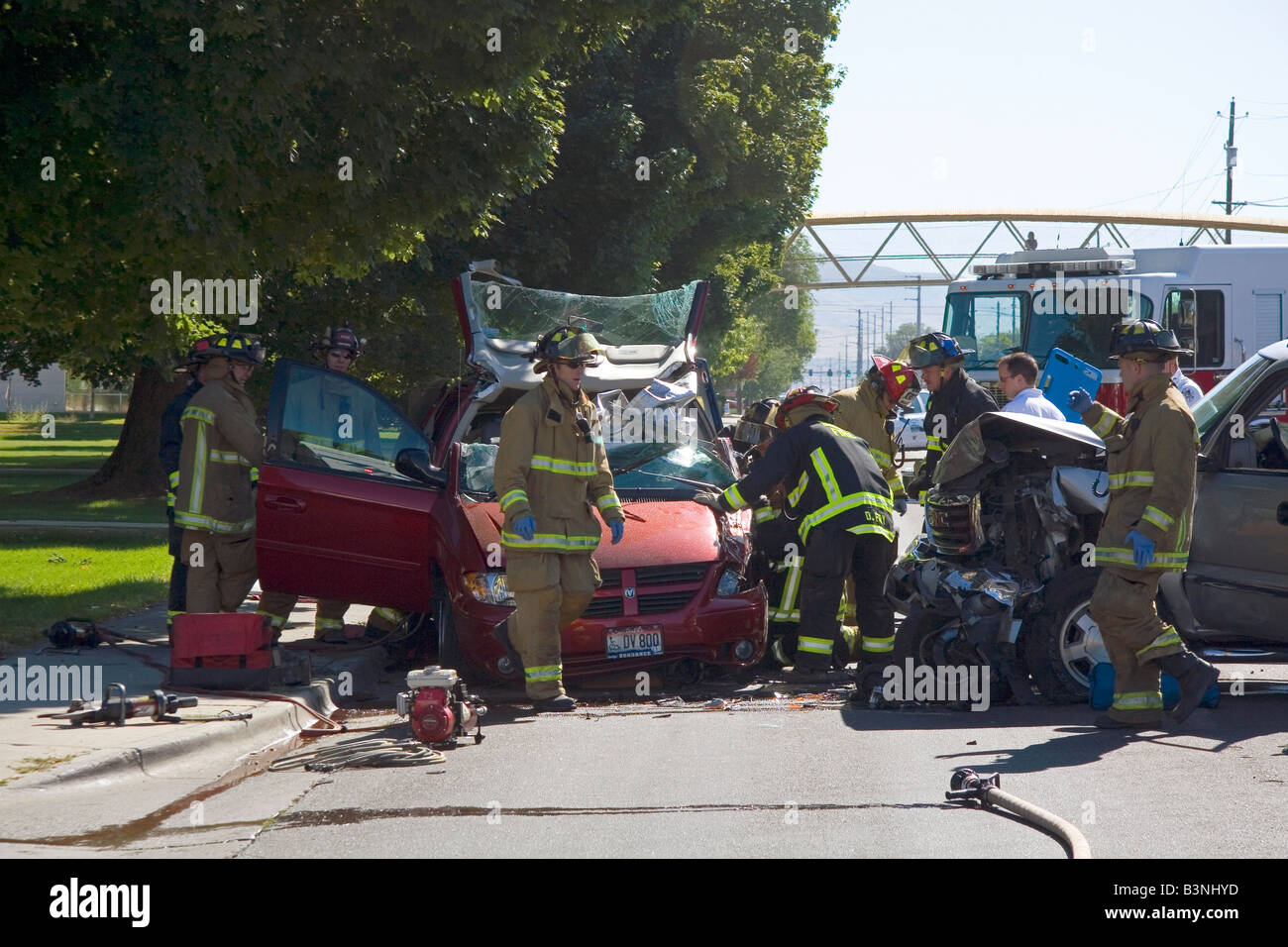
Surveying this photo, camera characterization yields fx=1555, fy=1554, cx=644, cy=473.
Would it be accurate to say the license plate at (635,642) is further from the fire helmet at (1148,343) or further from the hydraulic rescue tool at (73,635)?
the hydraulic rescue tool at (73,635)

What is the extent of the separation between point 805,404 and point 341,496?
2939mm

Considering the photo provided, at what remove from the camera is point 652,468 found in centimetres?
1055

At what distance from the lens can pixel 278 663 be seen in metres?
8.94

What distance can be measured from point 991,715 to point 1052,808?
2.27 m

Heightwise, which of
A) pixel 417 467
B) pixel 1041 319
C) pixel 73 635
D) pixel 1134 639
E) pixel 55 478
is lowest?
pixel 73 635

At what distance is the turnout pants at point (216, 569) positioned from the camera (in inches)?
380

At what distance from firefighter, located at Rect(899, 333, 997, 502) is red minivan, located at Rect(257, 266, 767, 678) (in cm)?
144

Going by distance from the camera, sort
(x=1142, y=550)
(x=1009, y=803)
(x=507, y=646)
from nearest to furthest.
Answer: (x=1009, y=803) < (x=1142, y=550) < (x=507, y=646)

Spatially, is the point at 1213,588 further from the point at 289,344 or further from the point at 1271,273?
the point at 289,344

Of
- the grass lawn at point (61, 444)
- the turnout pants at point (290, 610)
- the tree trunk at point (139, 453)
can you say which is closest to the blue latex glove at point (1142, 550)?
the turnout pants at point (290, 610)

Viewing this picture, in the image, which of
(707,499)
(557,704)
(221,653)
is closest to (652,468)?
Result: (707,499)

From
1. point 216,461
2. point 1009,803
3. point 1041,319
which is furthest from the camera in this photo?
point 1041,319

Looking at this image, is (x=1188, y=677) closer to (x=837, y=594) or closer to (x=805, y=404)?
(x=837, y=594)

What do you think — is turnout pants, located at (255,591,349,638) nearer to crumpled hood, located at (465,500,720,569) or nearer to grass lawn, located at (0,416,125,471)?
crumpled hood, located at (465,500,720,569)
